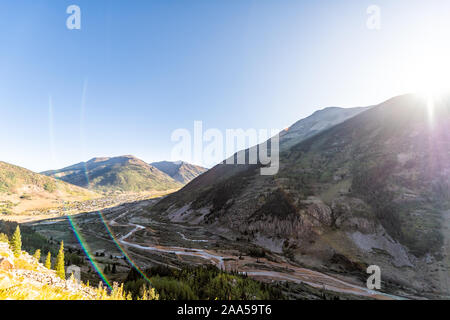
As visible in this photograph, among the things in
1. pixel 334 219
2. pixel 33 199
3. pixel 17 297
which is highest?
pixel 17 297

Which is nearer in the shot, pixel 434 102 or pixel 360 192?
pixel 360 192

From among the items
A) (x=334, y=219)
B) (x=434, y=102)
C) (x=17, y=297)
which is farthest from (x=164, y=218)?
(x=434, y=102)

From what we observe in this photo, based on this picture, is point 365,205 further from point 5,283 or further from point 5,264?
point 5,264

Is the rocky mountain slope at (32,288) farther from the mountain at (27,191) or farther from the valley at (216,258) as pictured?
the mountain at (27,191)

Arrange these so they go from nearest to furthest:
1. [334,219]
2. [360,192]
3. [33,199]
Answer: [334,219] → [360,192] → [33,199]
